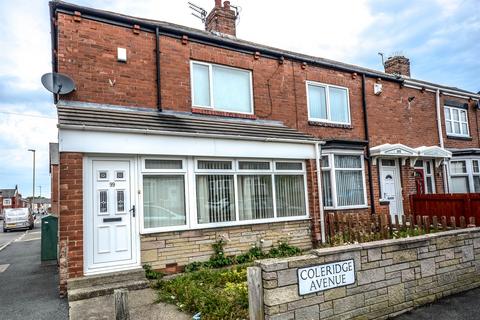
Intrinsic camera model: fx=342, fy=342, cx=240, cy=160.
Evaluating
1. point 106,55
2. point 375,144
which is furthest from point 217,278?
point 375,144

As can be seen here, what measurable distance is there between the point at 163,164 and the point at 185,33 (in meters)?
3.67

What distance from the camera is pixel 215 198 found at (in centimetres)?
820

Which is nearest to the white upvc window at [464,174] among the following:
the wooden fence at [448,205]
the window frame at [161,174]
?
the wooden fence at [448,205]

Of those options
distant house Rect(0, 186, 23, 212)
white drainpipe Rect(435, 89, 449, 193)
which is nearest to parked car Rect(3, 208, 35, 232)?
white drainpipe Rect(435, 89, 449, 193)

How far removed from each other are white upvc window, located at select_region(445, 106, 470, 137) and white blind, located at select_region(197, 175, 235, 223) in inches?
467

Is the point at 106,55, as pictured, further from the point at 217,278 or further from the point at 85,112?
the point at 217,278

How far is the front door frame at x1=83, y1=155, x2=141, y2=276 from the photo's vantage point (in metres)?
6.44

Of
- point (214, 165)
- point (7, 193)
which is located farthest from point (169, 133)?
point (7, 193)

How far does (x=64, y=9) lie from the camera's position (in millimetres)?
7484

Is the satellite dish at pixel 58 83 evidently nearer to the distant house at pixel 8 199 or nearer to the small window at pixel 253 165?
the small window at pixel 253 165

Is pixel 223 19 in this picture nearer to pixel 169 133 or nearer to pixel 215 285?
pixel 169 133

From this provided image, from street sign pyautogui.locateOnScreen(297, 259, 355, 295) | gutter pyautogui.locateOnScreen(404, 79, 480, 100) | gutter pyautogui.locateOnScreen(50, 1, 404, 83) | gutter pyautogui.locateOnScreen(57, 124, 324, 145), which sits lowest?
street sign pyautogui.locateOnScreen(297, 259, 355, 295)

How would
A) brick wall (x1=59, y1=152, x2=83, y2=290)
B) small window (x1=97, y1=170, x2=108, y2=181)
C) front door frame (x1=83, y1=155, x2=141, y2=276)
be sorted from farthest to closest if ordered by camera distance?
small window (x1=97, y1=170, x2=108, y2=181)
front door frame (x1=83, y1=155, x2=141, y2=276)
brick wall (x1=59, y1=152, x2=83, y2=290)

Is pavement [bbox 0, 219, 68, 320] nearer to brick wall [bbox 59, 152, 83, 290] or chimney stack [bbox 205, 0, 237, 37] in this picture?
brick wall [bbox 59, 152, 83, 290]
